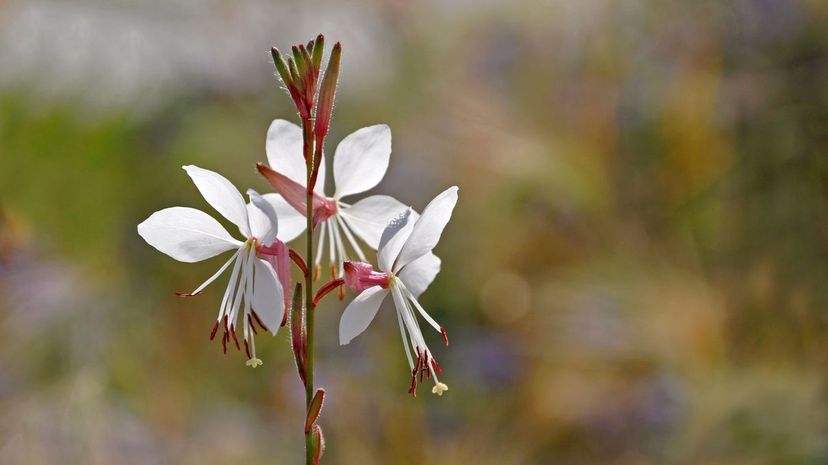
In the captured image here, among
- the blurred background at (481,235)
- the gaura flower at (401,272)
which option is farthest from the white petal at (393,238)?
the blurred background at (481,235)

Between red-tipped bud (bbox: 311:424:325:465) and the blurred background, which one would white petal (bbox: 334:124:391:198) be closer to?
red-tipped bud (bbox: 311:424:325:465)

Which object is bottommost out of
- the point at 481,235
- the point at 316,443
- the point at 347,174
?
the point at 481,235

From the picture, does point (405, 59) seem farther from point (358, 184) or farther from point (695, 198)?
point (358, 184)

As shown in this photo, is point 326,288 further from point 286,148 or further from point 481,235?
point 481,235

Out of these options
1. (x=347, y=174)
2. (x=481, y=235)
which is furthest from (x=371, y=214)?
(x=481, y=235)

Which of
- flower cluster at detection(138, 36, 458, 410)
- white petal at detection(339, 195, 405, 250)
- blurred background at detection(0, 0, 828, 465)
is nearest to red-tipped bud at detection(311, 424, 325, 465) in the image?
flower cluster at detection(138, 36, 458, 410)

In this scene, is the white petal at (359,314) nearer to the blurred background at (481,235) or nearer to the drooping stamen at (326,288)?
the drooping stamen at (326,288)
